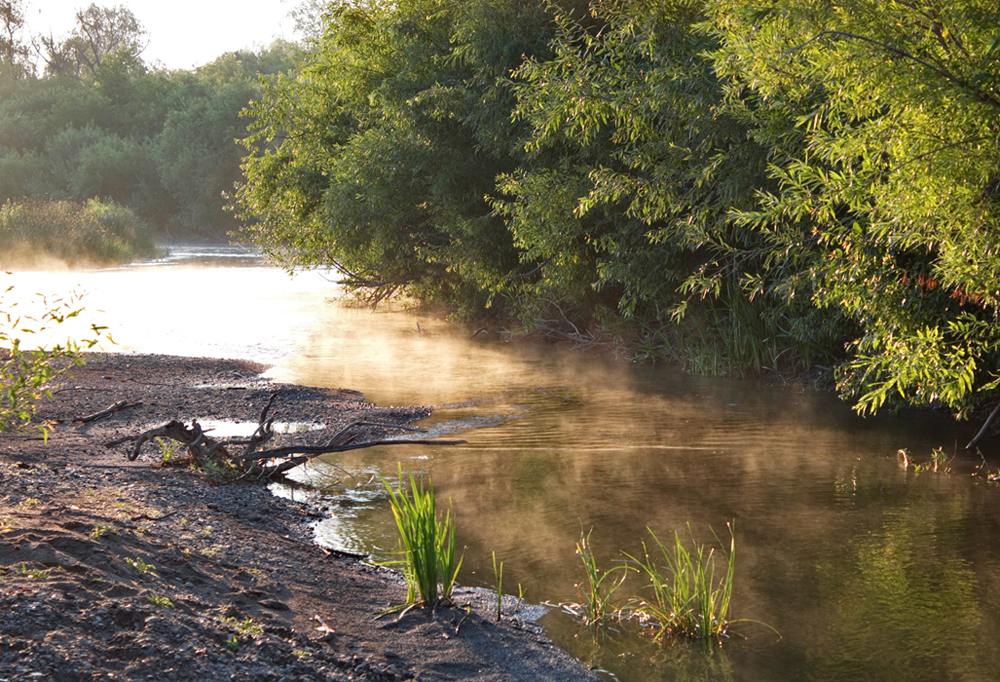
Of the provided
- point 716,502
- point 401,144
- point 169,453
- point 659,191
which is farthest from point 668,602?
point 401,144

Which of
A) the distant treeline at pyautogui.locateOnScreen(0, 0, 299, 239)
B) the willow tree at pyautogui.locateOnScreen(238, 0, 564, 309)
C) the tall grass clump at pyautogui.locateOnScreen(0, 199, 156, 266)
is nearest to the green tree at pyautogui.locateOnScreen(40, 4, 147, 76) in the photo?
the distant treeline at pyautogui.locateOnScreen(0, 0, 299, 239)

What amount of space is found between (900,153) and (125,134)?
70591mm

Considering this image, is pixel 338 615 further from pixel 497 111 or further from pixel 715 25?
pixel 497 111

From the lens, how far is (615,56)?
39.4ft

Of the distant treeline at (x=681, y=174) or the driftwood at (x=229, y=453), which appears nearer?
the distant treeline at (x=681, y=174)

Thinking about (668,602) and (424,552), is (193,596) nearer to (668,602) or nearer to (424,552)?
(424,552)

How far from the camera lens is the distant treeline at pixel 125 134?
60.7 meters

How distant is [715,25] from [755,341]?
5929 mm

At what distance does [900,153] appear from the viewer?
22.6 feet

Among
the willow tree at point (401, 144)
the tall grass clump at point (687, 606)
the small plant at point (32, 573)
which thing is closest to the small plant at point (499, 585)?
the tall grass clump at point (687, 606)

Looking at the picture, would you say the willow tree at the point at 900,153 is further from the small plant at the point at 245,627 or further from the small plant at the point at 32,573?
the small plant at the point at 32,573

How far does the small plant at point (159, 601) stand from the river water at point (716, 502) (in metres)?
2.00

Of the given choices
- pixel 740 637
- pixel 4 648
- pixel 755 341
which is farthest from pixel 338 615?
pixel 755 341

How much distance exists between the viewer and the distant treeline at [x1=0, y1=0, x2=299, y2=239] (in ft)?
199
